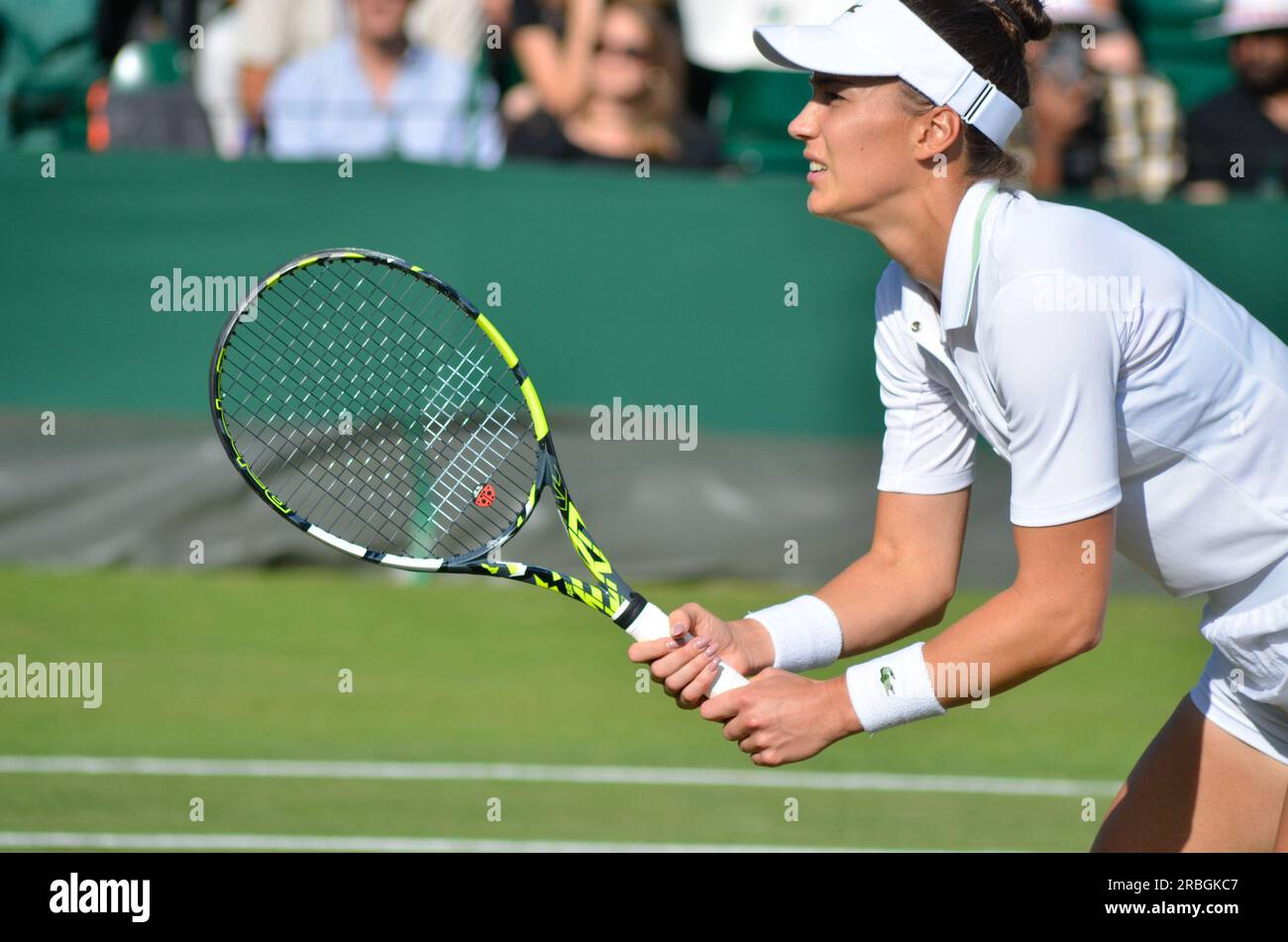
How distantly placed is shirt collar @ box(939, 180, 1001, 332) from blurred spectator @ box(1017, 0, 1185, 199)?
4.86 meters

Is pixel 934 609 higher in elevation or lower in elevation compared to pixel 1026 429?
lower

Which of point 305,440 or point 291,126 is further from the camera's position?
point 291,126

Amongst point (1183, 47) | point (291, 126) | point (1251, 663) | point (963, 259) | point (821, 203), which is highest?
point (1183, 47)

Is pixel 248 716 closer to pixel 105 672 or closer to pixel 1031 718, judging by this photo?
pixel 105 672

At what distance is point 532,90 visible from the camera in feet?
27.2

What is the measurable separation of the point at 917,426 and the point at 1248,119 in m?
5.44

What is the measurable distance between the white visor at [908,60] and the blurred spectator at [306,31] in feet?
17.9

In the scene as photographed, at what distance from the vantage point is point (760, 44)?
10.2 feet

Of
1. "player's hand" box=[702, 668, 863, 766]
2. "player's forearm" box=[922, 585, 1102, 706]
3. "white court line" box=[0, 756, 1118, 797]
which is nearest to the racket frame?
"player's hand" box=[702, 668, 863, 766]

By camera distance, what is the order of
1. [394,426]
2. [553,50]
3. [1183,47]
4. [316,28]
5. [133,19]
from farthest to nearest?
[1183,47] < [133,19] < [553,50] < [316,28] < [394,426]

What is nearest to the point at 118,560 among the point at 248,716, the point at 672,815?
the point at 248,716

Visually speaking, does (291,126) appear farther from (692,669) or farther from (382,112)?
(692,669)

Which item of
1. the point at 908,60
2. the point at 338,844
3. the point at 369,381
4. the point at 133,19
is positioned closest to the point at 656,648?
the point at 908,60

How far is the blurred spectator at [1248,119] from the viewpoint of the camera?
7.76 m
